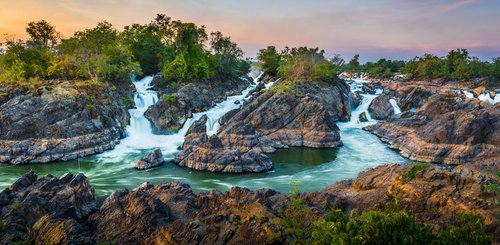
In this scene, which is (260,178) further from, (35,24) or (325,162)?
(35,24)

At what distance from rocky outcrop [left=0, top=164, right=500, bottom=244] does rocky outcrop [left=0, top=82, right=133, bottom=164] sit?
15.5m

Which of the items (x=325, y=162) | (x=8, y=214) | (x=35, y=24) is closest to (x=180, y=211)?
(x=8, y=214)

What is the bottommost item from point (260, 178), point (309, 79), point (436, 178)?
point (260, 178)

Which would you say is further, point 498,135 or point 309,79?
point 309,79

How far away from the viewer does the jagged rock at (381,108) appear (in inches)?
2158

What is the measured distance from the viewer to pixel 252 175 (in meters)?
30.3

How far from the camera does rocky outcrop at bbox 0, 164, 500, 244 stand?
1321 cm

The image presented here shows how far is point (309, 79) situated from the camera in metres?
56.6

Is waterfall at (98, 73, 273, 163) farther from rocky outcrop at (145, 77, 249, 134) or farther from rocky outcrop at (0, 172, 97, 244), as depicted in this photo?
rocky outcrop at (0, 172, 97, 244)

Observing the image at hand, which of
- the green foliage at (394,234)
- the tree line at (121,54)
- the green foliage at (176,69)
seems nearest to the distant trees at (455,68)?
the tree line at (121,54)

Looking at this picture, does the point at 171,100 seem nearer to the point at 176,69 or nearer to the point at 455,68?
the point at 176,69

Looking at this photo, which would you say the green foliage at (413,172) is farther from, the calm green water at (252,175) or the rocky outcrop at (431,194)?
the calm green water at (252,175)

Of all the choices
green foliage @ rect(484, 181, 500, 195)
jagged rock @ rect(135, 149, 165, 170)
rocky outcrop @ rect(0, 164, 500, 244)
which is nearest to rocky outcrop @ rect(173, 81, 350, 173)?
jagged rock @ rect(135, 149, 165, 170)

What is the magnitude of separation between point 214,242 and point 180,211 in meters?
5.63
